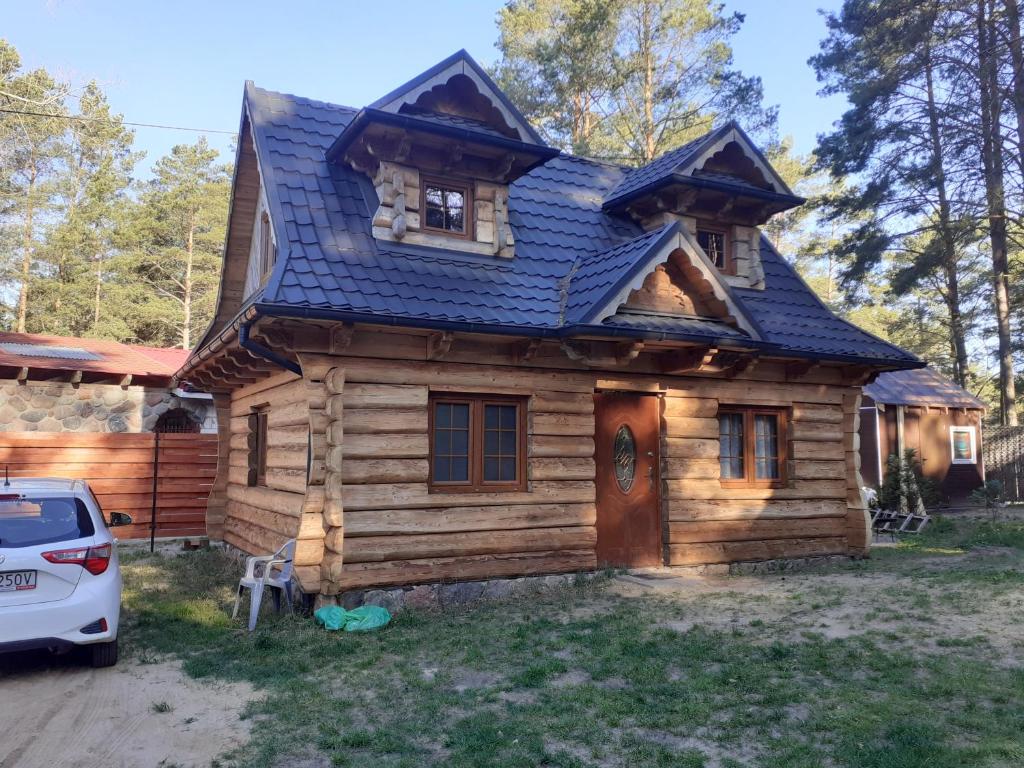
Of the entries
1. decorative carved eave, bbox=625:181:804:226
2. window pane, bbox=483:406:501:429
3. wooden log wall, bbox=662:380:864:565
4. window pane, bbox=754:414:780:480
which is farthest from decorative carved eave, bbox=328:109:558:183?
window pane, bbox=754:414:780:480

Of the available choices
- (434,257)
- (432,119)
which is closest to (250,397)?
(434,257)

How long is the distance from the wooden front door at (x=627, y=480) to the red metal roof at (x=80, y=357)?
12.7 meters

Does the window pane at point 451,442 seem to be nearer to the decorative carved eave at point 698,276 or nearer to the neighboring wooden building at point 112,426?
the decorative carved eave at point 698,276

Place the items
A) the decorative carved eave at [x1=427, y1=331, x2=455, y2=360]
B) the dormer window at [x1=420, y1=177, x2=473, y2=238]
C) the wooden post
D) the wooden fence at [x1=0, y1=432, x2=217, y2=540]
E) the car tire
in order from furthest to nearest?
the wooden fence at [x1=0, y1=432, x2=217, y2=540], the wooden post, the dormer window at [x1=420, y1=177, x2=473, y2=238], the decorative carved eave at [x1=427, y1=331, x2=455, y2=360], the car tire

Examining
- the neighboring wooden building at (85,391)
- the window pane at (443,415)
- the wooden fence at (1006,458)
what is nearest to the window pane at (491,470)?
the window pane at (443,415)

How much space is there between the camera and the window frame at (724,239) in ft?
39.8

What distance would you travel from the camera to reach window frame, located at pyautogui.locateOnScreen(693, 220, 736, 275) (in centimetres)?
1212

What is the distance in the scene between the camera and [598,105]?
1017 inches

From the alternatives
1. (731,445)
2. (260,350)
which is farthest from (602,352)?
(260,350)

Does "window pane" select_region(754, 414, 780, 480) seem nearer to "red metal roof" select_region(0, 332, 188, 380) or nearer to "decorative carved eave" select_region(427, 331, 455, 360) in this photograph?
"decorative carved eave" select_region(427, 331, 455, 360)

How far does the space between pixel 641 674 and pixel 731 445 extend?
5894 millimetres

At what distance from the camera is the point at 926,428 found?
22.0 meters

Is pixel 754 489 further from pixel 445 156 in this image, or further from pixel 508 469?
pixel 445 156

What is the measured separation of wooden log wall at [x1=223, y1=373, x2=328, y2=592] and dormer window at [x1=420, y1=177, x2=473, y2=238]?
279 centimetres
